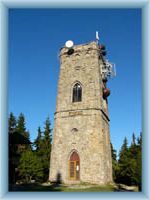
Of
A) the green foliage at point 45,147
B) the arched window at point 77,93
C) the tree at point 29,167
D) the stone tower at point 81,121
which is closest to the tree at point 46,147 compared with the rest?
the green foliage at point 45,147

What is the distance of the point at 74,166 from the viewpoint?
2056 centimetres

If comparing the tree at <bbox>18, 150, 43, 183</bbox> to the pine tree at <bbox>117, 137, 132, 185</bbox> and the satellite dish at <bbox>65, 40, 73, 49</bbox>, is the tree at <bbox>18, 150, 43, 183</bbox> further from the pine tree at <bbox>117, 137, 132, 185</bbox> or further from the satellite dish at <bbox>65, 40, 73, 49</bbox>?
the satellite dish at <bbox>65, 40, 73, 49</bbox>

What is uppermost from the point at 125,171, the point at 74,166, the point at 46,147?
the point at 46,147

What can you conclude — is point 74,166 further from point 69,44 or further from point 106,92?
point 69,44

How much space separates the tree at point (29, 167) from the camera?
925 inches

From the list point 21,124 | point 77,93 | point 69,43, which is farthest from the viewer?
point 21,124

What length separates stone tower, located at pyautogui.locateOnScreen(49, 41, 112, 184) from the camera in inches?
786

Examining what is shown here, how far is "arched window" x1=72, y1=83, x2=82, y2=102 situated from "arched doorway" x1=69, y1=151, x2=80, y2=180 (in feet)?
11.4

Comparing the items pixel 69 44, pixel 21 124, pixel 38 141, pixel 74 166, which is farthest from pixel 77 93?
pixel 21 124

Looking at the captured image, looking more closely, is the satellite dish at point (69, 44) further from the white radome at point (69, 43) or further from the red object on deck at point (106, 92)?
the red object on deck at point (106, 92)

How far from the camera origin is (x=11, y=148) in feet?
56.1

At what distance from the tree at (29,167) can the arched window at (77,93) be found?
5528 millimetres

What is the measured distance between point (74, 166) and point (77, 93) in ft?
15.6
